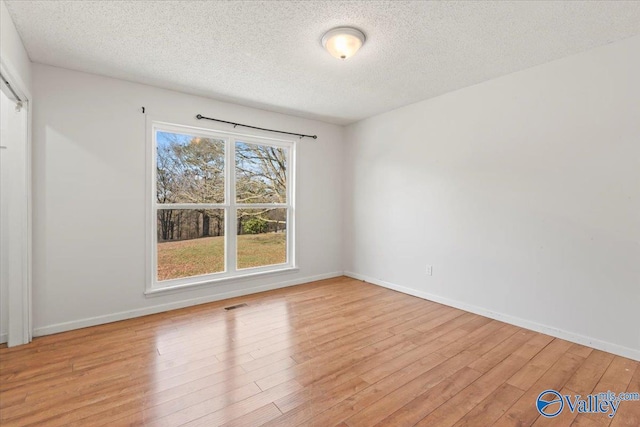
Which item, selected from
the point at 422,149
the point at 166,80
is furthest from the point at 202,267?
the point at 422,149

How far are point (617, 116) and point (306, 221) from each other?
3513 millimetres

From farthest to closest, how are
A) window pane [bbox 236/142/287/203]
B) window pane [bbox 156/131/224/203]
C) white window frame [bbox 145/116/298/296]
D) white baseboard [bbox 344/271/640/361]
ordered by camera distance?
window pane [bbox 236/142/287/203] < window pane [bbox 156/131/224/203] < white window frame [bbox 145/116/298/296] < white baseboard [bbox 344/271/640/361]

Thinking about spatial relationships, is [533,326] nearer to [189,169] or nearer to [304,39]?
[304,39]

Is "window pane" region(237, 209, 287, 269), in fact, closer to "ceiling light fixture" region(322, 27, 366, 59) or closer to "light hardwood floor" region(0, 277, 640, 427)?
"light hardwood floor" region(0, 277, 640, 427)

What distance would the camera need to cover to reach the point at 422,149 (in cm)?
382

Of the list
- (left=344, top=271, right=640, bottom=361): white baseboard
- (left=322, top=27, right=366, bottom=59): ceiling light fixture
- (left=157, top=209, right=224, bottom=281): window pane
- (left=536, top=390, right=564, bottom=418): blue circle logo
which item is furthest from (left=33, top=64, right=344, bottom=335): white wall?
(left=536, top=390, right=564, bottom=418): blue circle logo

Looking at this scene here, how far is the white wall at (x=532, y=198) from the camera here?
2391mm

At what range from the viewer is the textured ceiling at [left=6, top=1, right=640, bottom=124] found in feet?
6.61

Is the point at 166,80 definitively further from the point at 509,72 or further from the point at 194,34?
the point at 509,72

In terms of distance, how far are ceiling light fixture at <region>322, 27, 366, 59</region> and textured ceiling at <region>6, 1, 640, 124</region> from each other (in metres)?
0.05

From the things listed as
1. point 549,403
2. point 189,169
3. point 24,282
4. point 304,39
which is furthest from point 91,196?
point 549,403

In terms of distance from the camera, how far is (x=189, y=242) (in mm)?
3641

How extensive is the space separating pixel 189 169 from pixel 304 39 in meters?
2.11

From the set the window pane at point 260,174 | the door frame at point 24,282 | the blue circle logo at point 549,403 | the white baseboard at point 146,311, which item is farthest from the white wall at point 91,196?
the blue circle logo at point 549,403
